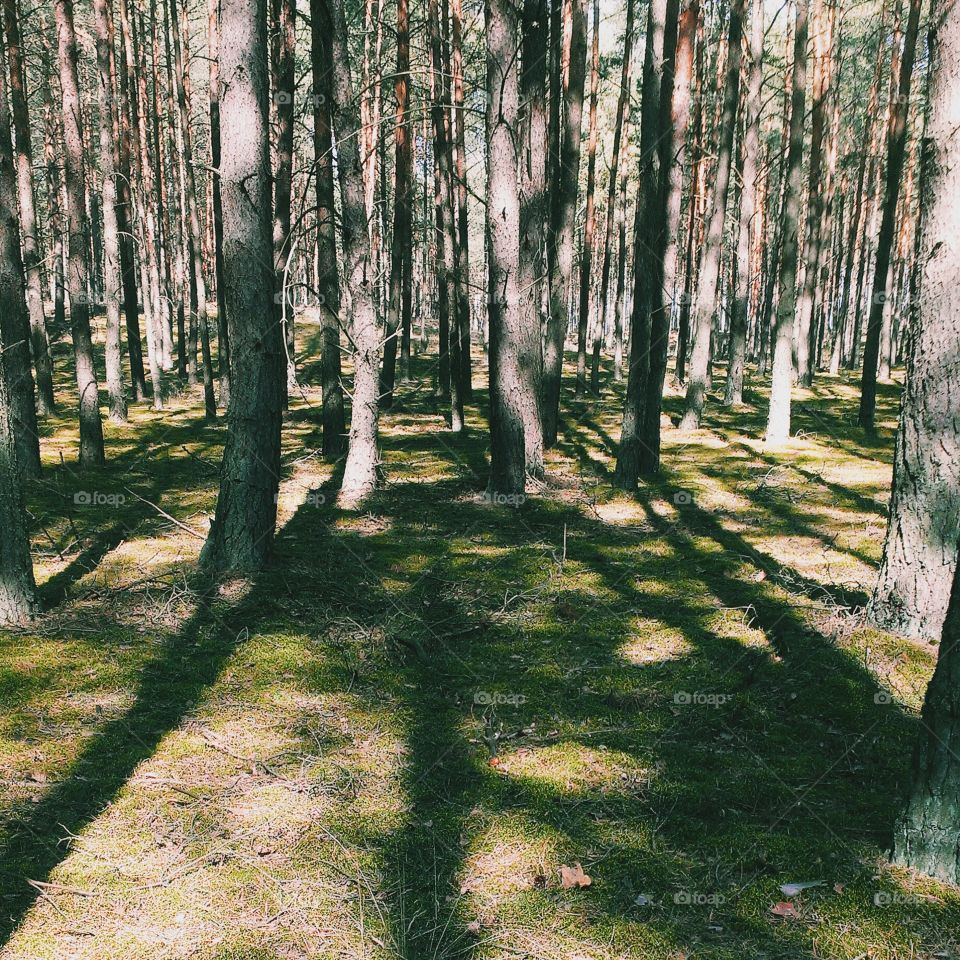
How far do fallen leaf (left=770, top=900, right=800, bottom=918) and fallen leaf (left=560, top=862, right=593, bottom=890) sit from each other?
30.6 inches

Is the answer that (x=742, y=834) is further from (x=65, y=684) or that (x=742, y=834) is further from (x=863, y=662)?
(x=65, y=684)

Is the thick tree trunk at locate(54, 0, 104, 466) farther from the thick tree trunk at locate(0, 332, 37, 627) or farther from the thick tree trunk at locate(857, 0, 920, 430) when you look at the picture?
the thick tree trunk at locate(857, 0, 920, 430)

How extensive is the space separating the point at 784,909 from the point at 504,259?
8170 mm

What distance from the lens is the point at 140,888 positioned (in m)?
3.42

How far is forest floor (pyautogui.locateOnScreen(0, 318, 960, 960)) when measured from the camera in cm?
325

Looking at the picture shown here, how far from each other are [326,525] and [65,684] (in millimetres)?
4466

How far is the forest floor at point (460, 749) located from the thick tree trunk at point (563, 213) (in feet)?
17.8

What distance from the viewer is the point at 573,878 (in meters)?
3.52

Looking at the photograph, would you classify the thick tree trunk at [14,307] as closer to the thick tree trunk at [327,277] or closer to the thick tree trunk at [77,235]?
the thick tree trunk at [77,235]

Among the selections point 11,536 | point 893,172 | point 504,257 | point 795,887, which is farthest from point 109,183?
point 795,887

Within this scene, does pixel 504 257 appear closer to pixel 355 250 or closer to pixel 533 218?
pixel 355 250

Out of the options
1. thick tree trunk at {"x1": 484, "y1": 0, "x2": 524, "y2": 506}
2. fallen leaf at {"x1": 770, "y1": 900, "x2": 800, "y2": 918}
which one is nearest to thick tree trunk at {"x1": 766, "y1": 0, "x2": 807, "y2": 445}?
thick tree trunk at {"x1": 484, "y1": 0, "x2": 524, "y2": 506}


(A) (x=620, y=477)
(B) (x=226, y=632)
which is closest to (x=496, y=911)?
(B) (x=226, y=632)

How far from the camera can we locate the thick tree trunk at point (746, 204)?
60.2ft
